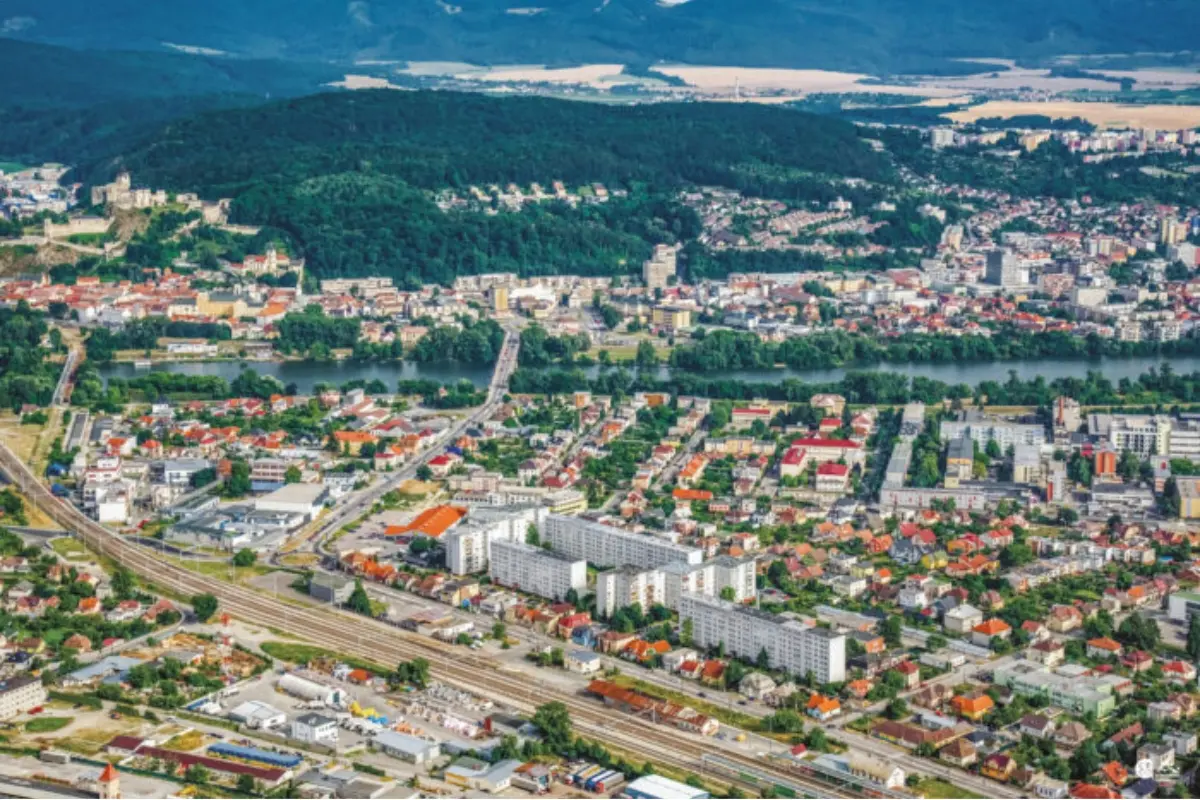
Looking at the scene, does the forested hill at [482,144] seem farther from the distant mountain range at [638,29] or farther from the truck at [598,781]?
the distant mountain range at [638,29]

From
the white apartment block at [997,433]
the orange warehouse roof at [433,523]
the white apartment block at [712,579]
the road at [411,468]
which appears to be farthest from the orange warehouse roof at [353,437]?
the white apartment block at [712,579]

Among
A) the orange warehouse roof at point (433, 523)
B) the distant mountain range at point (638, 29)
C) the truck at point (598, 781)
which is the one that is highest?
the distant mountain range at point (638, 29)

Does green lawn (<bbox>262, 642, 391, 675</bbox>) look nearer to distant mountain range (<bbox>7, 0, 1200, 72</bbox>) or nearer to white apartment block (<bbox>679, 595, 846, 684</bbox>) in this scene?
white apartment block (<bbox>679, 595, 846, 684</bbox>)

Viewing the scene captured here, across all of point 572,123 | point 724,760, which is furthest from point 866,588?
point 572,123

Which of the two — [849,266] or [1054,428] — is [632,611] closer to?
[1054,428]

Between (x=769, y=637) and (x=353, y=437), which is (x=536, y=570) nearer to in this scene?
(x=769, y=637)

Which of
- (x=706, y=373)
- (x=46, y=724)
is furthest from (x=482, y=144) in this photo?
(x=46, y=724)
